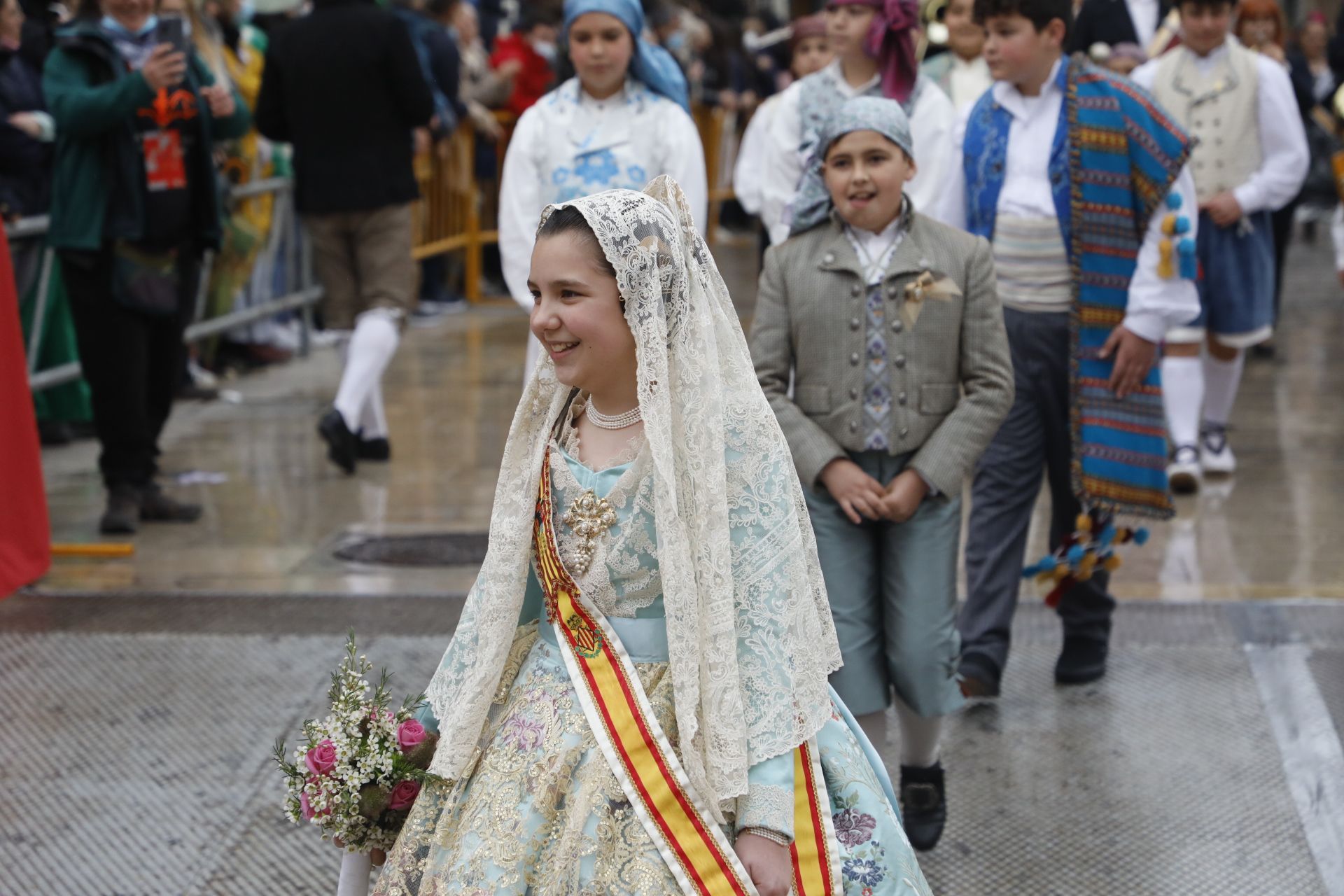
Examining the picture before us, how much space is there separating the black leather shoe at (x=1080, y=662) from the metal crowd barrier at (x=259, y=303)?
15.2 feet

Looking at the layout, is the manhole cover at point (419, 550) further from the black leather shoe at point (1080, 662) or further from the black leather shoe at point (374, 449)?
the black leather shoe at point (1080, 662)

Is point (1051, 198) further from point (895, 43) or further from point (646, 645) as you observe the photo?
point (646, 645)

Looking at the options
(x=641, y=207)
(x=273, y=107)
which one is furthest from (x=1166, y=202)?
(x=273, y=107)

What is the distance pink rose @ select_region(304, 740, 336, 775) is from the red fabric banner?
3.43 m

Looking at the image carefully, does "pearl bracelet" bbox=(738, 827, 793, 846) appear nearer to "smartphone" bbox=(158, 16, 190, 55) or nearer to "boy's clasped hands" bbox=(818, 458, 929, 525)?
"boy's clasped hands" bbox=(818, 458, 929, 525)

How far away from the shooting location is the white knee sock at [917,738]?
4203mm

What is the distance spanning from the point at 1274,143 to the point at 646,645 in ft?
18.1

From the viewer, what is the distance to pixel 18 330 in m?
6.04

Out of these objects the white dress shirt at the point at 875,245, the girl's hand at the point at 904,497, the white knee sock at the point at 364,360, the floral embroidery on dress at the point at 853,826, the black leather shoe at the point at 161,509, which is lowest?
the black leather shoe at the point at 161,509

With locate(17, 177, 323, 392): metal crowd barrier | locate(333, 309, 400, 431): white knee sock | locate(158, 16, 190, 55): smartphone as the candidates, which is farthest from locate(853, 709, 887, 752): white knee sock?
locate(17, 177, 323, 392): metal crowd barrier

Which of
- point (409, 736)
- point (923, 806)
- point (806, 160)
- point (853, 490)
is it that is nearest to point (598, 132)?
point (806, 160)

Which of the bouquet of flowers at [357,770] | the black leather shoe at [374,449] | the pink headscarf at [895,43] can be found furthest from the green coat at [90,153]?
the bouquet of flowers at [357,770]

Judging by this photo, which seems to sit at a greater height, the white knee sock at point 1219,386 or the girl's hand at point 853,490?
the girl's hand at point 853,490

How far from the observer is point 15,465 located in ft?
19.8
